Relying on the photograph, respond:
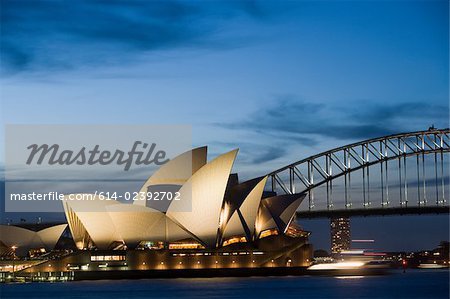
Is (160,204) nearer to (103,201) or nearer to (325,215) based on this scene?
(103,201)

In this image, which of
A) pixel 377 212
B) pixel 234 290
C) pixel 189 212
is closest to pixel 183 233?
pixel 189 212

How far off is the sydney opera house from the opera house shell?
10 centimetres

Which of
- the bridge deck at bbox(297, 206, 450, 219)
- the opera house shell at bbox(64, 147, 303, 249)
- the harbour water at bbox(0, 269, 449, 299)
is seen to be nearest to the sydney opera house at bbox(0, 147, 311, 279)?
the opera house shell at bbox(64, 147, 303, 249)

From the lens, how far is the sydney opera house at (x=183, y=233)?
317 ft

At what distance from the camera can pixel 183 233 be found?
100750mm

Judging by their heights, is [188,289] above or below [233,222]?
below

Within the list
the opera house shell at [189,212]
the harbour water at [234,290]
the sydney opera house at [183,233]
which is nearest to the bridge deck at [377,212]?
the sydney opera house at [183,233]

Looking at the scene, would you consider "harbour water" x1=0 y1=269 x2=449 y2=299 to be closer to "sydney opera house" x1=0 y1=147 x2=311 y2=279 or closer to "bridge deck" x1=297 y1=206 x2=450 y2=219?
"sydney opera house" x1=0 y1=147 x2=311 y2=279

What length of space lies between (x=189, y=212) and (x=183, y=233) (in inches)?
264

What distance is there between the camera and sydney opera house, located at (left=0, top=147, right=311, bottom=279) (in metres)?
96.8

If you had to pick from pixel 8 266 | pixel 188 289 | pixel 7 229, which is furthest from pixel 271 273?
pixel 7 229

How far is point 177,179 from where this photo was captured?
9694 cm

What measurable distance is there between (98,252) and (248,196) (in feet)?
61.8

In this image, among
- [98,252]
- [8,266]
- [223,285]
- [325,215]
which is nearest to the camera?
[223,285]
